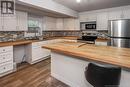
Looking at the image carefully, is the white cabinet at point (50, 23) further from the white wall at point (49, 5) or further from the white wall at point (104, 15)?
the white wall at point (104, 15)

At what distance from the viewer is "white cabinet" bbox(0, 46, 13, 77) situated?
2.68m

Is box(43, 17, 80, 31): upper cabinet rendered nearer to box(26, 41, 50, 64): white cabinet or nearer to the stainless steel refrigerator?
box(26, 41, 50, 64): white cabinet

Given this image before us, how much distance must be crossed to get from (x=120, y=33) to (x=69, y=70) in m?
2.35

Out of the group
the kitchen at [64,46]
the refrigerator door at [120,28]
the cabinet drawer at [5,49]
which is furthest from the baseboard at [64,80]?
the refrigerator door at [120,28]

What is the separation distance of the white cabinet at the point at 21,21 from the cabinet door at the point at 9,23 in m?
0.17

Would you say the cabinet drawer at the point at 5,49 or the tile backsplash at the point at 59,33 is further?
the tile backsplash at the point at 59,33

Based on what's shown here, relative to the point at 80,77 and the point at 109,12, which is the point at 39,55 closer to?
the point at 80,77

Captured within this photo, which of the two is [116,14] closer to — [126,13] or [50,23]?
[126,13]

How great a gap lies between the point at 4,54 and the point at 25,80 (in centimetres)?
94

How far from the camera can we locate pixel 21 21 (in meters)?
3.63

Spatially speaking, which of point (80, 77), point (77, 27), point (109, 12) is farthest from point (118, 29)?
point (80, 77)

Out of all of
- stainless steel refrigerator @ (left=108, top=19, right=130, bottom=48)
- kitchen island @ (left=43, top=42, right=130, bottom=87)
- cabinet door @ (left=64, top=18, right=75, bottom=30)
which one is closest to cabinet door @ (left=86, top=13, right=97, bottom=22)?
cabinet door @ (left=64, top=18, right=75, bottom=30)

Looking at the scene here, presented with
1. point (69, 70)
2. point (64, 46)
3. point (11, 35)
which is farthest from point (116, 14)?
point (11, 35)

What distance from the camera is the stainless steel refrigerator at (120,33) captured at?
332cm
